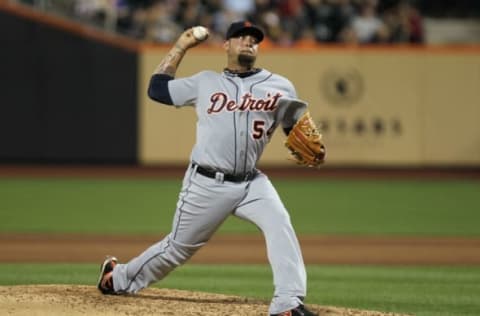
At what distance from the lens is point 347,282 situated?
8.42 metres

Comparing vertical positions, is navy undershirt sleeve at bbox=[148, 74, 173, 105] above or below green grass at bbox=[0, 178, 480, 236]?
above

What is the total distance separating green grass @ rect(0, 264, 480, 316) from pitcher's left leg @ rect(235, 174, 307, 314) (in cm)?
115

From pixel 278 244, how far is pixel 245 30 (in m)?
1.28

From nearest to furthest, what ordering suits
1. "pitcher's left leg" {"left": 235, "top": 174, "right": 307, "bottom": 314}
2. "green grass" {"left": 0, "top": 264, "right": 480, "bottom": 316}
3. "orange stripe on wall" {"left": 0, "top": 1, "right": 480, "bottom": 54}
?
"pitcher's left leg" {"left": 235, "top": 174, "right": 307, "bottom": 314} < "green grass" {"left": 0, "top": 264, "right": 480, "bottom": 316} < "orange stripe on wall" {"left": 0, "top": 1, "right": 480, "bottom": 54}

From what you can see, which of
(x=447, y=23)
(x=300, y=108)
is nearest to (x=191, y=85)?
(x=300, y=108)

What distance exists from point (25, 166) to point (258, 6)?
5333 millimetres

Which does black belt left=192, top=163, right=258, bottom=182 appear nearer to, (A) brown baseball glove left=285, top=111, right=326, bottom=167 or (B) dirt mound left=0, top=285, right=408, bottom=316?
(A) brown baseball glove left=285, top=111, right=326, bottom=167

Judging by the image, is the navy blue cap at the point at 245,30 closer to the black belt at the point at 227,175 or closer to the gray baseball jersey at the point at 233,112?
the gray baseball jersey at the point at 233,112

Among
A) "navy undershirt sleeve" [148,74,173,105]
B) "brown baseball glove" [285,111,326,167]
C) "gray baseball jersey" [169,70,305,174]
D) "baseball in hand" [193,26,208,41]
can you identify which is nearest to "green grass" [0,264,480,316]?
"brown baseball glove" [285,111,326,167]

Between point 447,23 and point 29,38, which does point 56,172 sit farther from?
point 447,23

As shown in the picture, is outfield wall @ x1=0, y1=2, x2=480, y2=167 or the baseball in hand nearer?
the baseball in hand

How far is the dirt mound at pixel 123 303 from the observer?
6.24 metres

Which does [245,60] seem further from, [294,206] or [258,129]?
[294,206]

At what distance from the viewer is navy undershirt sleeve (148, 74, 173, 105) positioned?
6.27 metres
